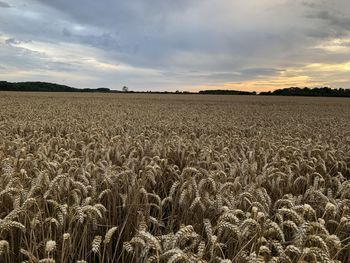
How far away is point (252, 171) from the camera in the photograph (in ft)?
16.7

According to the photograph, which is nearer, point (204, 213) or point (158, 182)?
point (204, 213)

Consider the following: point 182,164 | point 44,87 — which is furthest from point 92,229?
point 44,87

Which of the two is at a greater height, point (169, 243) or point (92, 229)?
point (169, 243)

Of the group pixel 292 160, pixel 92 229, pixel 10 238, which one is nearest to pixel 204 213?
pixel 92 229

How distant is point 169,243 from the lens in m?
2.41

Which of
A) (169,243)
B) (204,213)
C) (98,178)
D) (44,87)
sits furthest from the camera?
(44,87)

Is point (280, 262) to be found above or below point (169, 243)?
below

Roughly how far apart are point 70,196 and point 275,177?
261cm

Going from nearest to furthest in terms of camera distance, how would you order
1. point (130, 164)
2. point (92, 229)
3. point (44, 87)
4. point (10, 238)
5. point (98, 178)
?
1. point (10, 238)
2. point (92, 229)
3. point (98, 178)
4. point (130, 164)
5. point (44, 87)

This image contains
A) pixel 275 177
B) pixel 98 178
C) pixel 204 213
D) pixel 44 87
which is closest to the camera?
pixel 204 213

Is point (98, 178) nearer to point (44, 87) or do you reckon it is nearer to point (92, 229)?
point (92, 229)

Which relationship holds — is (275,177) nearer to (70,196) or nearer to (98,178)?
(98,178)

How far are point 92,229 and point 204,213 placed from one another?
3.47 feet

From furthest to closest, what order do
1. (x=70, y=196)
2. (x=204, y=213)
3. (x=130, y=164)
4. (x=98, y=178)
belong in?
(x=130, y=164), (x=98, y=178), (x=70, y=196), (x=204, y=213)
